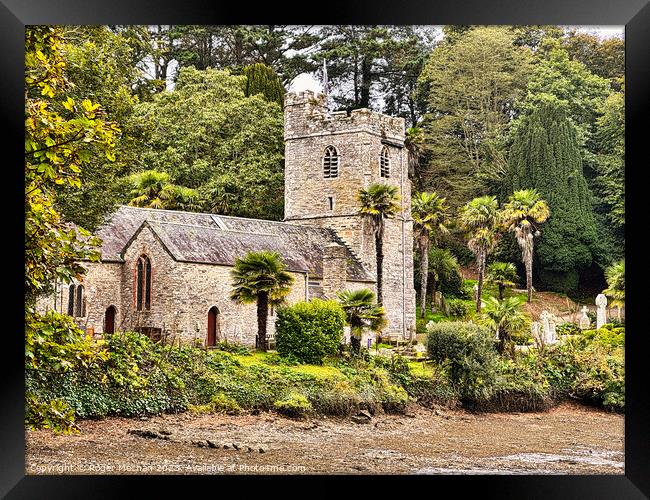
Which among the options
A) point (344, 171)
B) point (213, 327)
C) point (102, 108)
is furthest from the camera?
point (344, 171)

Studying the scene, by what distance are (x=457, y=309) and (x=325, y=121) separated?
148 inches

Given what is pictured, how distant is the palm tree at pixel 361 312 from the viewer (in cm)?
1341

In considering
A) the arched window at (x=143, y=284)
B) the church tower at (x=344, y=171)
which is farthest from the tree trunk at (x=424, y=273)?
the arched window at (x=143, y=284)

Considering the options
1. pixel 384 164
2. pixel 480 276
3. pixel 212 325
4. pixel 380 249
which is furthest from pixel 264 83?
pixel 480 276

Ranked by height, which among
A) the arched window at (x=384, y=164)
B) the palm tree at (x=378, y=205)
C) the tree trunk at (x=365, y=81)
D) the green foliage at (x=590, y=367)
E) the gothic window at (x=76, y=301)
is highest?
the tree trunk at (x=365, y=81)

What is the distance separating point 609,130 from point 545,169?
1022 mm

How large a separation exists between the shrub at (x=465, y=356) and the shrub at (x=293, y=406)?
203cm

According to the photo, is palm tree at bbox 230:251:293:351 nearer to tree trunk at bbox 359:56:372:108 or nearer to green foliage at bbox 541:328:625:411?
tree trunk at bbox 359:56:372:108

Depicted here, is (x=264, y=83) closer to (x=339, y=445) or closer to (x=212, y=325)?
(x=212, y=325)

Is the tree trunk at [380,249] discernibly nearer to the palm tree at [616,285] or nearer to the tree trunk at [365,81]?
the tree trunk at [365,81]

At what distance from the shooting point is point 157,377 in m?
11.7
